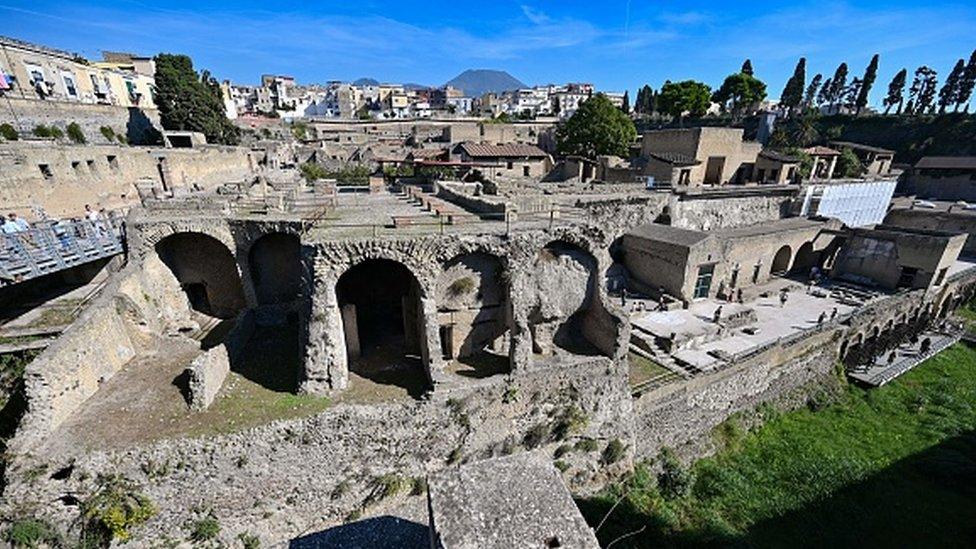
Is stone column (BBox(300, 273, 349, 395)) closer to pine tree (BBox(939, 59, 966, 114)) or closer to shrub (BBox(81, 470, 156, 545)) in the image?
shrub (BBox(81, 470, 156, 545))

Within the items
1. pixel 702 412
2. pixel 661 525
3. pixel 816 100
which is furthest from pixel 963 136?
pixel 661 525

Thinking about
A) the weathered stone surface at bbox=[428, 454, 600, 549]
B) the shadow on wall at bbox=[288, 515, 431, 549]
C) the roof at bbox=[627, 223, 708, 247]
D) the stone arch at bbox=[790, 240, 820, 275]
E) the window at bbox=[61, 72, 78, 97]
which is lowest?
the shadow on wall at bbox=[288, 515, 431, 549]

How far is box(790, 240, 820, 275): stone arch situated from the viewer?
3048 cm

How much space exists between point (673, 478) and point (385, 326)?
12.8 meters

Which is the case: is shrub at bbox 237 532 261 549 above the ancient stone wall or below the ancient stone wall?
below

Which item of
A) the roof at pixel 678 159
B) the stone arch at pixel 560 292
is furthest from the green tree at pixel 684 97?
the stone arch at pixel 560 292

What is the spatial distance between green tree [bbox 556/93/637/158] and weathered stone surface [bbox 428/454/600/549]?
39.2 metres

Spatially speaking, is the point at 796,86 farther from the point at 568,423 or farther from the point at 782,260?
the point at 568,423

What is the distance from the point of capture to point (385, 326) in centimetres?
1823

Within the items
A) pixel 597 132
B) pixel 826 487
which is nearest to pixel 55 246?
pixel 826 487

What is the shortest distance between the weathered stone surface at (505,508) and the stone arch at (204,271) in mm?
14402

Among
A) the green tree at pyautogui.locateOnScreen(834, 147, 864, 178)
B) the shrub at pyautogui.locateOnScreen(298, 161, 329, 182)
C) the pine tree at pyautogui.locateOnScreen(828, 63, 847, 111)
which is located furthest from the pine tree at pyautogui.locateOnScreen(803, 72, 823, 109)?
the shrub at pyautogui.locateOnScreen(298, 161, 329, 182)

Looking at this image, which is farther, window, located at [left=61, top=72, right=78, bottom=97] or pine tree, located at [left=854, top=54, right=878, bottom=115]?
pine tree, located at [left=854, top=54, right=878, bottom=115]

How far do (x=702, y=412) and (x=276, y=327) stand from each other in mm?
18024
